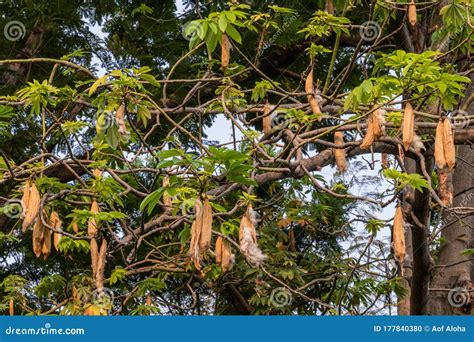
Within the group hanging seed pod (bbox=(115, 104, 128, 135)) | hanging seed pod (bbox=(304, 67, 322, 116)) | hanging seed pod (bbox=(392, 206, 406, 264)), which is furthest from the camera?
hanging seed pod (bbox=(304, 67, 322, 116))

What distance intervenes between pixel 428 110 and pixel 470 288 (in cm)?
197

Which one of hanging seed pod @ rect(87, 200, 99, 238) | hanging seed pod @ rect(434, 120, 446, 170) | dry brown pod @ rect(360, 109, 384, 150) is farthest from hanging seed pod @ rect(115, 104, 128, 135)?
hanging seed pod @ rect(434, 120, 446, 170)

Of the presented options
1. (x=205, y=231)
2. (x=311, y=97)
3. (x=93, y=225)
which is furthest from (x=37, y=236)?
(x=311, y=97)

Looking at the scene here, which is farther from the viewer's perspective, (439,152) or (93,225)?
(93,225)

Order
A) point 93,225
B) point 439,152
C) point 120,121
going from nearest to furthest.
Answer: point 439,152, point 120,121, point 93,225

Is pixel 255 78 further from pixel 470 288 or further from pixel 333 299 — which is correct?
pixel 470 288

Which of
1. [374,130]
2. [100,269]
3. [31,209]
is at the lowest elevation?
[100,269]

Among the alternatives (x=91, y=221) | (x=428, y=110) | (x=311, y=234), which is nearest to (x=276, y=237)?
(x=311, y=234)

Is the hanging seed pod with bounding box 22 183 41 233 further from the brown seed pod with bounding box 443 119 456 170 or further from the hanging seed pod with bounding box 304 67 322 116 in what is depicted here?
the brown seed pod with bounding box 443 119 456 170

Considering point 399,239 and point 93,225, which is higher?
point 93,225

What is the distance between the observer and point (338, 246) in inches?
346

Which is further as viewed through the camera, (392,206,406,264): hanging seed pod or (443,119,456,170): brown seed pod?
(392,206,406,264): hanging seed pod

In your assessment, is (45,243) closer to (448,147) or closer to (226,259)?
(226,259)

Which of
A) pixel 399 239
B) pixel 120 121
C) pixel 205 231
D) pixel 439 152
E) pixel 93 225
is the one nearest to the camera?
pixel 205 231
